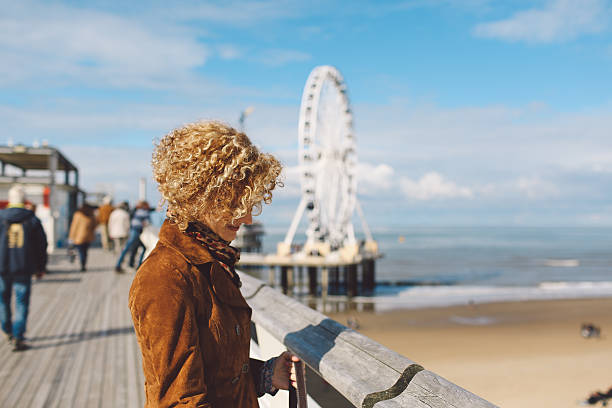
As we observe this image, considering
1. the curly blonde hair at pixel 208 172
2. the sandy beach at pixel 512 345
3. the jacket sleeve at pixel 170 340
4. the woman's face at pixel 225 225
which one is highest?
the curly blonde hair at pixel 208 172

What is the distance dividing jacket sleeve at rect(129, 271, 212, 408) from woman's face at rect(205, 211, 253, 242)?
0.23m

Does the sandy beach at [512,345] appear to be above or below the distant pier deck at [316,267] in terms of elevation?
below

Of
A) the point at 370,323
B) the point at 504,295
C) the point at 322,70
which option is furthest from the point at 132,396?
the point at 322,70

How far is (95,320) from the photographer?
22.6 ft

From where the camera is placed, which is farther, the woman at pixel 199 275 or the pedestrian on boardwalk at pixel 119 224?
the pedestrian on boardwalk at pixel 119 224

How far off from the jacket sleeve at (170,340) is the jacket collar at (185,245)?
11 cm

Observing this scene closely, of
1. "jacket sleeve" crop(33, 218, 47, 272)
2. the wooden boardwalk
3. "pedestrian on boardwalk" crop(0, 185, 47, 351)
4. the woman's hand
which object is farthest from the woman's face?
"jacket sleeve" crop(33, 218, 47, 272)

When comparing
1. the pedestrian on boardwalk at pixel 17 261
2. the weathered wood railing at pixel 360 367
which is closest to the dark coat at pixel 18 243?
the pedestrian on boardwalk at pixel 17 261

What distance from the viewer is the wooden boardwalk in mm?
4020

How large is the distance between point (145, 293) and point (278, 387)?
62 cm

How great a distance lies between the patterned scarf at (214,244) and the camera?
138cm

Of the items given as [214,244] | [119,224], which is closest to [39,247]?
[214,244]

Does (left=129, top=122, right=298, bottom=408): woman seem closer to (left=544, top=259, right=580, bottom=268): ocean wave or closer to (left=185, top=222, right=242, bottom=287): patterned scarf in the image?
(left=185, top=222, right=242, bottom=287): patterned scarf

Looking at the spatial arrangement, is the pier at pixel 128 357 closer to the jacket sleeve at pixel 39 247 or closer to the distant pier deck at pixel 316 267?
the jacket sleeve at pixel 39 247
